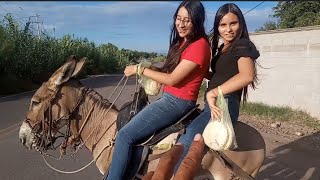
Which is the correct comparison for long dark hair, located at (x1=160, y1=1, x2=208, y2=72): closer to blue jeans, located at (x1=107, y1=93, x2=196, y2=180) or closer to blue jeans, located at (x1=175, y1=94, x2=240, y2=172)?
blue jeans, located at (x1=107, y1=93, x2=196, y2=180)

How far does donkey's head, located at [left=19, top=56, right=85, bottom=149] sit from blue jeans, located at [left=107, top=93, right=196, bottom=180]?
76cm

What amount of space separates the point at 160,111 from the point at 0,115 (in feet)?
34.9

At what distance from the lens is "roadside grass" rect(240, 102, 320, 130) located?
1115 cm

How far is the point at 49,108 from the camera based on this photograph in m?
3.62

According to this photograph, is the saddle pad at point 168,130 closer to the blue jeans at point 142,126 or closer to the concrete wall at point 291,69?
the blue jeans at point 142,126

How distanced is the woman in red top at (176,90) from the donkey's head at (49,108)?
76 centimetres

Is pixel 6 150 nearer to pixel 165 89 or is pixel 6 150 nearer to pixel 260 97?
pixel 165 89

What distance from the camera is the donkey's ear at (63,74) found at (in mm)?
3479

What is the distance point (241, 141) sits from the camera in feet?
11.1

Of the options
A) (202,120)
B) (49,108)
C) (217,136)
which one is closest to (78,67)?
(49,108)

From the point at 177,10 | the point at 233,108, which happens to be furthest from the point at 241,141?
the point at 177,10

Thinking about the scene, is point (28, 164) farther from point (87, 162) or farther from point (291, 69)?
point (291, 69)

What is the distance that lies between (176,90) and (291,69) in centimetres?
1058

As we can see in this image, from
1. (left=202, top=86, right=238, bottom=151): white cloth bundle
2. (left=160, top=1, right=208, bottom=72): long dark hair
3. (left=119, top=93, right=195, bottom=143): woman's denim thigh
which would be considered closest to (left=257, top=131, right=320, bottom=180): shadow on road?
(left=119, top=93, right=195, bottom=143): woman's denim thigh
